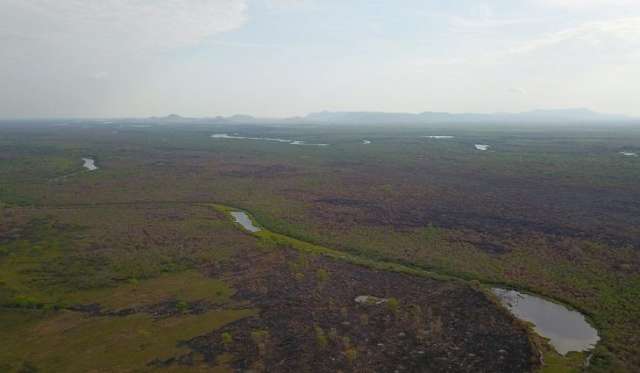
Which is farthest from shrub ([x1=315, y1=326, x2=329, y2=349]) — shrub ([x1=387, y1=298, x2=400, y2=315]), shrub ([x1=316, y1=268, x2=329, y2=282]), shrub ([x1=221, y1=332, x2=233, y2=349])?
shrub ([x1=316, y1=268, x2=329, y2=282])

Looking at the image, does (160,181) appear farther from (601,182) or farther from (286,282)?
(601,182)

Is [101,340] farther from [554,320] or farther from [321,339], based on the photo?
[554,320]

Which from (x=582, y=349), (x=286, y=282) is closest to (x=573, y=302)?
(x=582, y=349)

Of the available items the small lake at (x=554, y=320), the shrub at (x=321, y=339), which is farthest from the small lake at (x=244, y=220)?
the small lake at (x=554, y=320)

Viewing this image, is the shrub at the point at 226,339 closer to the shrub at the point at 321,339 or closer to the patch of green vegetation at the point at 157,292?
the shrub at the point at 321,339

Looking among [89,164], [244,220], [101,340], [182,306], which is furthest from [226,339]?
[89,164]

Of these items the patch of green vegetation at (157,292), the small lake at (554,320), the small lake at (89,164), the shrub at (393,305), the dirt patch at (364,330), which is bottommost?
the small lake at (554,320)

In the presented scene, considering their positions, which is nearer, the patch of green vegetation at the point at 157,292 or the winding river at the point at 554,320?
the winding river at the point at 554,320

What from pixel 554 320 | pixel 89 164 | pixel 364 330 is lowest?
pixel 554 320

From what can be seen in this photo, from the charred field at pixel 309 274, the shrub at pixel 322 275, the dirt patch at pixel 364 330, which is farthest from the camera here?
the shrub at pixel 322 275
